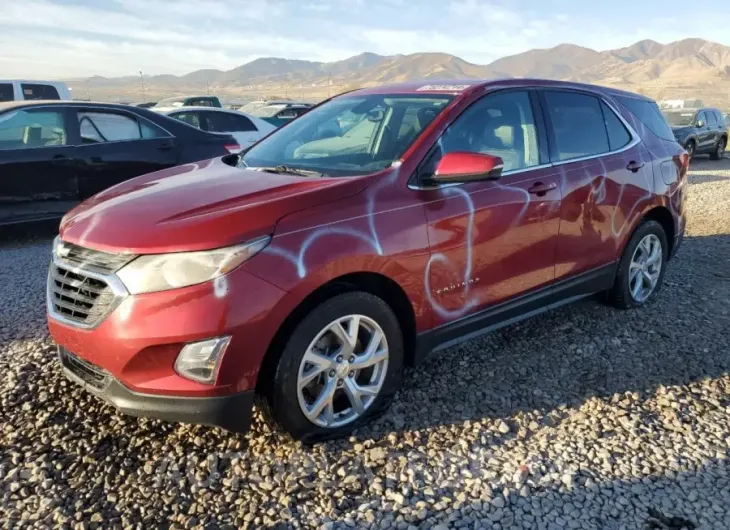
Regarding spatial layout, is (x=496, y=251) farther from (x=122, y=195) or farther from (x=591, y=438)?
(x=122, y=195)

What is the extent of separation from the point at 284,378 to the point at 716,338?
3.19m

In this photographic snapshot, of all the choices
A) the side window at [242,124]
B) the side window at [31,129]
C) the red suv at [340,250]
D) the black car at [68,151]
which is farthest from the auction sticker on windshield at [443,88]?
the side window at [242,124]

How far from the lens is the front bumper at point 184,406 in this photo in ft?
8.39

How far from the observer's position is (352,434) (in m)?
3.03

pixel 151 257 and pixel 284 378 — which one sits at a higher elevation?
pixel 151 257

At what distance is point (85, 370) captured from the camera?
2.79 meters

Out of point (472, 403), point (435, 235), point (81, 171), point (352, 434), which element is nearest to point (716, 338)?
point (472, 403)

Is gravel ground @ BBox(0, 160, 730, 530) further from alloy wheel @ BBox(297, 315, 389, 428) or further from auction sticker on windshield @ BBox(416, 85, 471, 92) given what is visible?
auction sticker on windshield @ BBox(416, 85, 471, 92)

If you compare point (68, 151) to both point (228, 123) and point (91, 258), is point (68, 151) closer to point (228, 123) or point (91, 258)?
point (91, 258)

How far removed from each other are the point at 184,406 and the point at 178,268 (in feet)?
1.94

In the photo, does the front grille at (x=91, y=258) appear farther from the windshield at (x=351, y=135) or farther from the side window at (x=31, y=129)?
the side window at (x=31, y=129)

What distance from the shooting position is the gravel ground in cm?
248

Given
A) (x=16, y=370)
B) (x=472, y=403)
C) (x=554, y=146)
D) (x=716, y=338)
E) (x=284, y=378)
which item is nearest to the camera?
(x=284, y=378)

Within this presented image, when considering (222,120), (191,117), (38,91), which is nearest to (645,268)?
(222,120)
